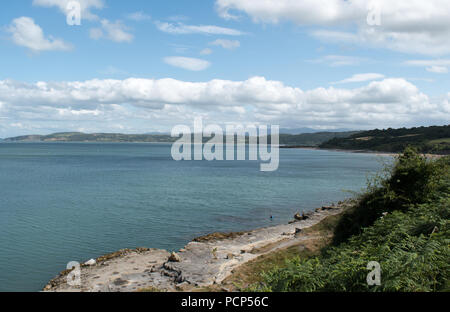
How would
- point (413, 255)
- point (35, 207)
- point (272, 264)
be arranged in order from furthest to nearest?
point (35, 207) → point (272, 264) → point (413, 255)

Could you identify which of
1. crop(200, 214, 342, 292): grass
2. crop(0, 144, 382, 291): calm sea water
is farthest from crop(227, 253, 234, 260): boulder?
crop(0, 144, 382, 291): calm sea water

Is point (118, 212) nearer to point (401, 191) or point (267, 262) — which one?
point (267, 262)

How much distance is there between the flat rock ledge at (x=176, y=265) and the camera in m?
21.0

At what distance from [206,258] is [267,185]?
47.3m

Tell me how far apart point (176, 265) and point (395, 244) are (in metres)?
15.7

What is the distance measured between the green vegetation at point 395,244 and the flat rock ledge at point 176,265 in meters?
6.25

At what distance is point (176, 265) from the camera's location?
2406 cm

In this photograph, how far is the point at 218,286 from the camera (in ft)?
63.9

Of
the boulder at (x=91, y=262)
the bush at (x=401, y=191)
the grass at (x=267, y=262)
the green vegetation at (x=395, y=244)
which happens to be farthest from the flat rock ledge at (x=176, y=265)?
the bush at (x=401, y=191)

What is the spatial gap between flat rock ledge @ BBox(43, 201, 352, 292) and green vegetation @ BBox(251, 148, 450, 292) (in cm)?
625

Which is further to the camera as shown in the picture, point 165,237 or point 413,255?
point 165,237
